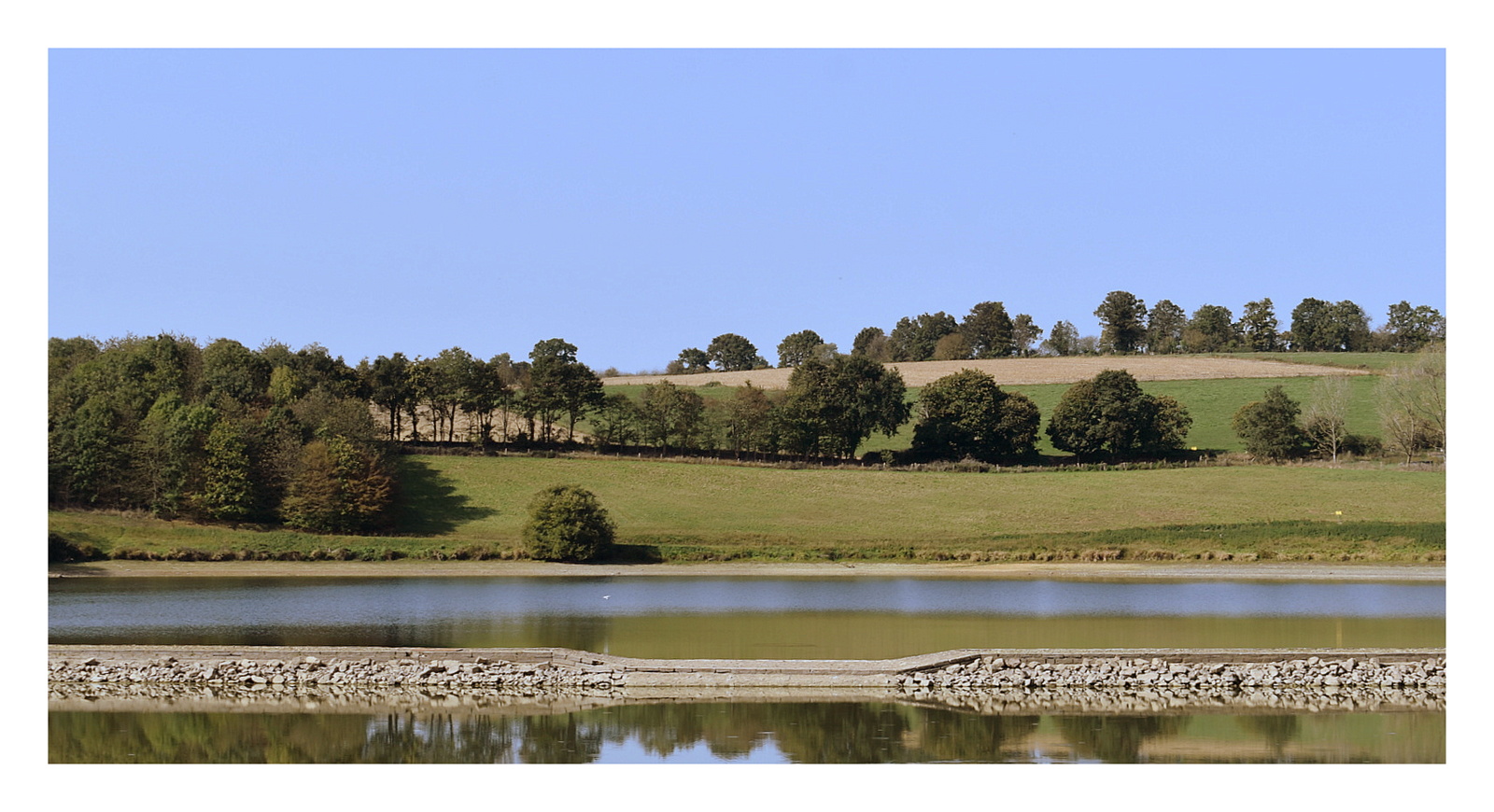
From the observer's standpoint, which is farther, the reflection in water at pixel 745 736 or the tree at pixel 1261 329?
the tree at pixel 1261 329

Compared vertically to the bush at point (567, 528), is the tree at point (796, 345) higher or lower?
higher

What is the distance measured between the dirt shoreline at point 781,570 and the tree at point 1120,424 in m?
32.8

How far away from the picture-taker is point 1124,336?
5832 inches

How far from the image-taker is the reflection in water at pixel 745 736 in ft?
59.6

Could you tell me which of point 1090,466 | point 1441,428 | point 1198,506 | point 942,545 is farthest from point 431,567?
point 1441,428

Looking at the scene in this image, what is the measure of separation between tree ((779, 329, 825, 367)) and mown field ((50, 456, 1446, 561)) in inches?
3287

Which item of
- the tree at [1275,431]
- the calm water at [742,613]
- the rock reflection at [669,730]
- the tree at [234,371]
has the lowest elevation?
the calm water at [742,613]

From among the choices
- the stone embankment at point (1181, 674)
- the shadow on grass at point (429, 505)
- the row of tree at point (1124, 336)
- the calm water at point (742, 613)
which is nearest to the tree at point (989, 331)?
the row of tree at point (1124, 336)

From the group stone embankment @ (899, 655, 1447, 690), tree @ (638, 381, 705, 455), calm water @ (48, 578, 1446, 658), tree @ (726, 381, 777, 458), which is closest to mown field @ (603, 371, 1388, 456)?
tree @ (726, 381, 777, 458)

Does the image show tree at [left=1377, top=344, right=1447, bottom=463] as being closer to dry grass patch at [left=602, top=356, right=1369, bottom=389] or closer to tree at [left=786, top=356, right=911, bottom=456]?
dry grass patch at [left=602, top=356, right=1369, bottom=389]

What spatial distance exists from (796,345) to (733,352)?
14.0 meters

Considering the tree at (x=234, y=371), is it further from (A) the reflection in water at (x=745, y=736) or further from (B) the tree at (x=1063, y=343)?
(B) the tree at (x=1063, y=343)

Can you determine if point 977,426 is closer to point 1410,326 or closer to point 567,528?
point 567,528

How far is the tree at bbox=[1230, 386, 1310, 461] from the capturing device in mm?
76500
